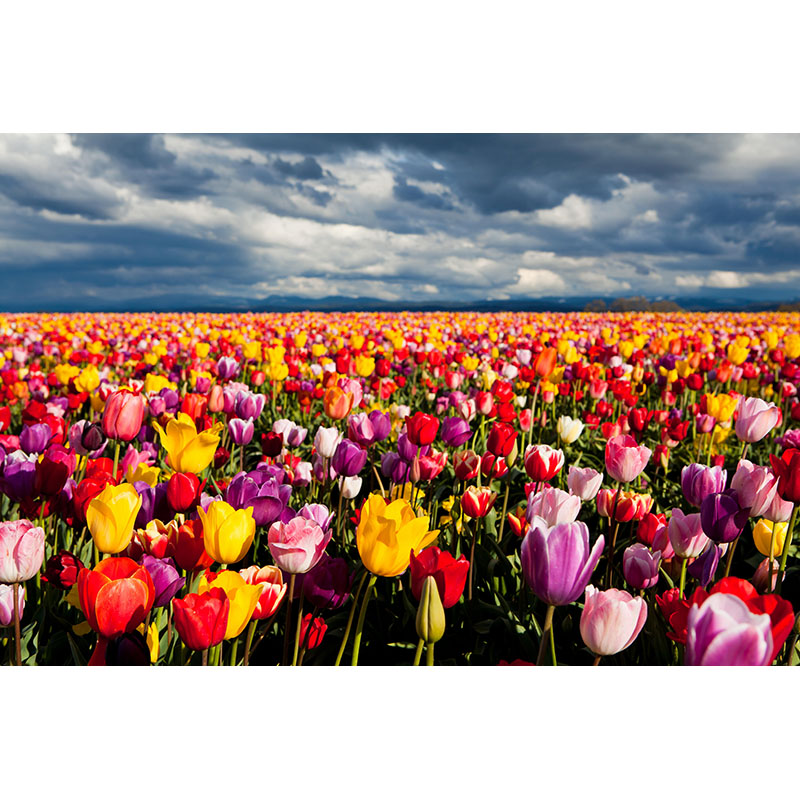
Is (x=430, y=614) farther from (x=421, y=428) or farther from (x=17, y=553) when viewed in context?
(x=421, y=428)

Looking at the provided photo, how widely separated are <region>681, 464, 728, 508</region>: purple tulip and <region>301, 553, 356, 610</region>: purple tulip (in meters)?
0.94

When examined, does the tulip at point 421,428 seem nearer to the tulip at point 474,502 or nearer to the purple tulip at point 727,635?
the tulip at point 474,502

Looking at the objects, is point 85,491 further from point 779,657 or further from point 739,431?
point 739,431

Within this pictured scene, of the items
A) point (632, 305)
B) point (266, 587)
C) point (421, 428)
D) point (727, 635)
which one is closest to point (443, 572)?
point (266, 587)

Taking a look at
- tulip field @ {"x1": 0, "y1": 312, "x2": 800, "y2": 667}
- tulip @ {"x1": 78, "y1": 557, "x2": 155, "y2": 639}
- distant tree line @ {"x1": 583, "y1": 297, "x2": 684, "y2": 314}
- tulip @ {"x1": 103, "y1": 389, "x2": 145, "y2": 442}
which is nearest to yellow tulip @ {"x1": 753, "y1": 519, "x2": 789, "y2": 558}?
tulip field @ {"x1": 0, "y1": 312, "x2": 800, "y2": 667}

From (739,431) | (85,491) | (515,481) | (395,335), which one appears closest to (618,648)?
(85,491)

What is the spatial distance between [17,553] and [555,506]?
3.82 ft

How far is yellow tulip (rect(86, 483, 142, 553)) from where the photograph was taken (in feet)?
3.92

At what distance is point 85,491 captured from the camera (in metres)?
1.48

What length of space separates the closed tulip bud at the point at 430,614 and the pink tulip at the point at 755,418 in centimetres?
164

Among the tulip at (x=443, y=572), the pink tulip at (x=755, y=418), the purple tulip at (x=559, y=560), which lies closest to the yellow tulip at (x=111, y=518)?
the tulip at (x=443, y=572)

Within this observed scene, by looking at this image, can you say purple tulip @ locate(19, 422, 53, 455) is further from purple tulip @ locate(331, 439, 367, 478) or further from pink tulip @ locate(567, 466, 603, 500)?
pink tulip @ locate(567, 466, 603, 500)
